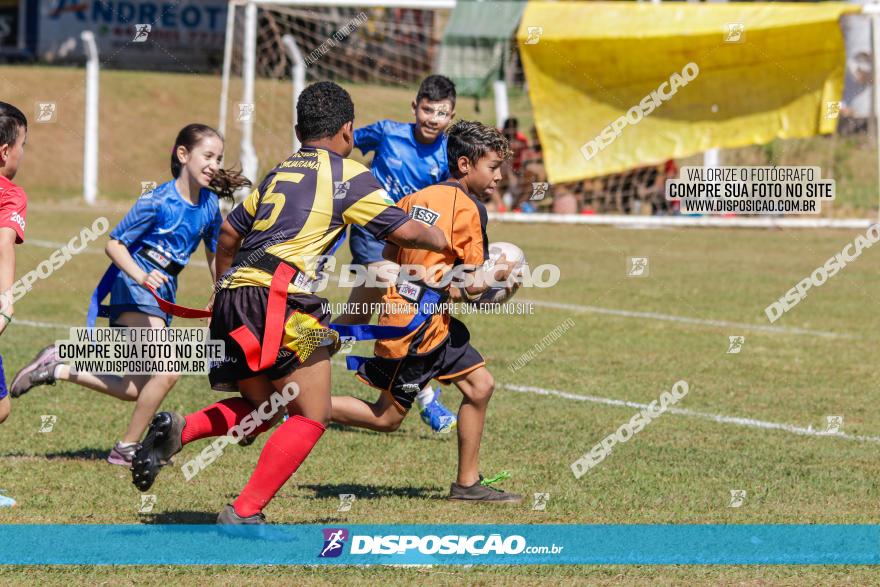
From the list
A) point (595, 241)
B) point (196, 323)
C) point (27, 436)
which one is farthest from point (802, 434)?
point (595, 241)

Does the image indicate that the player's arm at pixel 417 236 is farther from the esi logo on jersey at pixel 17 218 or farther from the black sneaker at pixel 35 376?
the black sneaker at pixel 35 376

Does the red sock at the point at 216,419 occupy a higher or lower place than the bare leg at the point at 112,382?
higher

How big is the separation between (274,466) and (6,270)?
1.45 m

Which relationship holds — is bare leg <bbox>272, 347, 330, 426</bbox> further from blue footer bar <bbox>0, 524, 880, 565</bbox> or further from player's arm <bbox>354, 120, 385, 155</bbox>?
player's arm <bbox>354, 120, 385, 155</bbox>

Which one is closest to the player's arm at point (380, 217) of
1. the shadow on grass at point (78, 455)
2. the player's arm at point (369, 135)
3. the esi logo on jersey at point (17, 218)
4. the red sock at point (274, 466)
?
the red sock at point (274, 466)

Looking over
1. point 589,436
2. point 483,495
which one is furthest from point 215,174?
point 589,436

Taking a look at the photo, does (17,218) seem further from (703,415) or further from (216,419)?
(703,415)

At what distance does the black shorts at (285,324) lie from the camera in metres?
5.32

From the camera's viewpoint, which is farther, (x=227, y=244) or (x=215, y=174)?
(x=215, y=174)

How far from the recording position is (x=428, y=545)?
534cm

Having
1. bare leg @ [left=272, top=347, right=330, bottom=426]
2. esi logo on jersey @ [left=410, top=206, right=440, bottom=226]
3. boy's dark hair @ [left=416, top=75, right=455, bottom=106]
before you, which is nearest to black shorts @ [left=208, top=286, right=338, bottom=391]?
bare leg @ [left=272, top=347, right=330, bottom=426]

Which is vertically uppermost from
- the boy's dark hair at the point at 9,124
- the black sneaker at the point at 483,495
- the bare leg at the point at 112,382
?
the boy's dark hair at the point at 9,124

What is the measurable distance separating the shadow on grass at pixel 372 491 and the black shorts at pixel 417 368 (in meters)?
0.50

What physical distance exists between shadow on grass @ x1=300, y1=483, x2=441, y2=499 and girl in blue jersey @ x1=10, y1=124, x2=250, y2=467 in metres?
1.12
